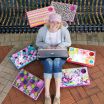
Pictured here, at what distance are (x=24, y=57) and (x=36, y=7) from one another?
982 mm

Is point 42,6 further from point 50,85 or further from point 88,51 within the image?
point 50,85

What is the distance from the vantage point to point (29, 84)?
4.31 meters

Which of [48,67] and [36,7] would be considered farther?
[36,7]

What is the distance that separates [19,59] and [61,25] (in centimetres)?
109

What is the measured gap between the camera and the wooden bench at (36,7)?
4566mm

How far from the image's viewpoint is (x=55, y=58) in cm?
404

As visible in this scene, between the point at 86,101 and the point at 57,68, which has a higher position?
the point at 57,68

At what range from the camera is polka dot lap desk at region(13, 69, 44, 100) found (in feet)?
13.8

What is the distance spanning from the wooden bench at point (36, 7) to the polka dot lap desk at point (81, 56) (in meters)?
0.38

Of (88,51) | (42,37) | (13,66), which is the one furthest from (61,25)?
(13,66)

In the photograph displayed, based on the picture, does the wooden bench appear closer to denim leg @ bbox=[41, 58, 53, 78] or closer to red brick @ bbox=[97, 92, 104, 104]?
denim leg @ bbox=[41, 58, 53, 78]

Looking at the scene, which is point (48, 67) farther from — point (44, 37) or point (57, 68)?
point (44, 37)

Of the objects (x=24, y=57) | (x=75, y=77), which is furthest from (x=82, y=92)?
(x=24, y=57)

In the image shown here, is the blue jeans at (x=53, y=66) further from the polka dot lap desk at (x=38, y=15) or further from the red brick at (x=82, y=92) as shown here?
the polka dot lap desk at (x=38, y=15)
